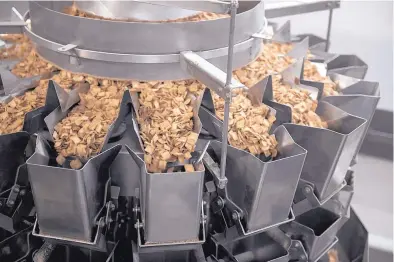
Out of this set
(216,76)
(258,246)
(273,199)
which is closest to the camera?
(216,76)

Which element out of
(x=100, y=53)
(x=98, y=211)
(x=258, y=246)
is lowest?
(x=258, y=246)

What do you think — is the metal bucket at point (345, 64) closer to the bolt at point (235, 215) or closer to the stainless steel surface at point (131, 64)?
the stainless steel surface at point (131, 64)

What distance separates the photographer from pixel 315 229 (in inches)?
39.8

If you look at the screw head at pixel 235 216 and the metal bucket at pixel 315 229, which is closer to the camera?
the screw head at pixel 235 216

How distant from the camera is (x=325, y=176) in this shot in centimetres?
86

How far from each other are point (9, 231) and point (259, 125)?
0.51m

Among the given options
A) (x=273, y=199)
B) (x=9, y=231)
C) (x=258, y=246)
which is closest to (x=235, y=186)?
(x=273, y=199)

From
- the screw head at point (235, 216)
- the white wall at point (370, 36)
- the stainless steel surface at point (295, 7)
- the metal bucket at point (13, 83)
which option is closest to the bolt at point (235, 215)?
the screw head at point (235, 216)

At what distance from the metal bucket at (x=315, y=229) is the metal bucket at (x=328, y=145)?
0.28 ft

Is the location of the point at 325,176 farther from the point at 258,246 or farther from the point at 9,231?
the point at 9,231

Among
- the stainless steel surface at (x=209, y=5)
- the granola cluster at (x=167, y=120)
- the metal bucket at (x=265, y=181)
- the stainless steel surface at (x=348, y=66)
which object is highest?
the stainless steel surface at (x=209, y=5)

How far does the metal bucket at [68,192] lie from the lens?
2.30ft

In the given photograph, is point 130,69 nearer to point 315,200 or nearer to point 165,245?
point 165,245

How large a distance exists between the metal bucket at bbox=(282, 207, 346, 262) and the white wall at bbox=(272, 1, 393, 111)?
110 cm
